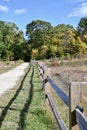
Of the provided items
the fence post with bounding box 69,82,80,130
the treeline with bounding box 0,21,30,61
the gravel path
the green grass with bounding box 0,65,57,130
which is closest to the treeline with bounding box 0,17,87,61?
the treeline with bounding box 0,21,30,61

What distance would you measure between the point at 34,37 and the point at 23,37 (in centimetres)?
400

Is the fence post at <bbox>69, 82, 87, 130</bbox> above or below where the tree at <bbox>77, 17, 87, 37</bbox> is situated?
below

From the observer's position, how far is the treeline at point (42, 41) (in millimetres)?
101312

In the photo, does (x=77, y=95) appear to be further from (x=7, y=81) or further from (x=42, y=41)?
(x=42, y=41)

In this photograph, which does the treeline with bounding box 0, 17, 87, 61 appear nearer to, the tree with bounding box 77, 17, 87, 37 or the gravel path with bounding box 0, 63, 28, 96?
the tree with bounding box 77, 17, 87, 37

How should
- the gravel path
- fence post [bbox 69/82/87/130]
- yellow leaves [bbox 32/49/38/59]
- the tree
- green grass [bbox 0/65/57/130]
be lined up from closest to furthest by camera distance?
1. fence post [bbox 69/82/87/130]
2. green grass [bbox 0/65/57/130]
3. the gravel path
4. yellow leaves [bbox 32/49/38/59]
5. the tree

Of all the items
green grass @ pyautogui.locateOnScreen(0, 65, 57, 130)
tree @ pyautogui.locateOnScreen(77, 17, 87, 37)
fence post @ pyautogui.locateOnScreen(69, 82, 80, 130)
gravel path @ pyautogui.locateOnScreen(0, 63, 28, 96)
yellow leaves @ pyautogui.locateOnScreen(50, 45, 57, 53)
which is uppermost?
tree @ pyautogui.locateOnScreen(77, 17, 87, 37)

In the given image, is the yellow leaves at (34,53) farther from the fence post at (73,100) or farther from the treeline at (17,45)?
the fence post at (73,100)

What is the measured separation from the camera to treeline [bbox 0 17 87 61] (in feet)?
332

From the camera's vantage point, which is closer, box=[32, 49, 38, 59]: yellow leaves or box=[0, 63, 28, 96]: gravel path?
box=[0, 63, 28, 96]: gravel path

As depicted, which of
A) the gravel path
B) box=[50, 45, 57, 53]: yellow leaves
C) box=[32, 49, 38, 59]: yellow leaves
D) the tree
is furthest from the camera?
the tree

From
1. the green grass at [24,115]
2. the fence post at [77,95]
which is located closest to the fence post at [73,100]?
the fence post at [77,95]

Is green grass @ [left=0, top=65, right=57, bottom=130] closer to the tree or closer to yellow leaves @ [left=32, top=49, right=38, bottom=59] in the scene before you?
yellow leaves @ [left=32, top=49, right=38, bottom=59]

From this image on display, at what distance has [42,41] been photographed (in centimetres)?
12731
